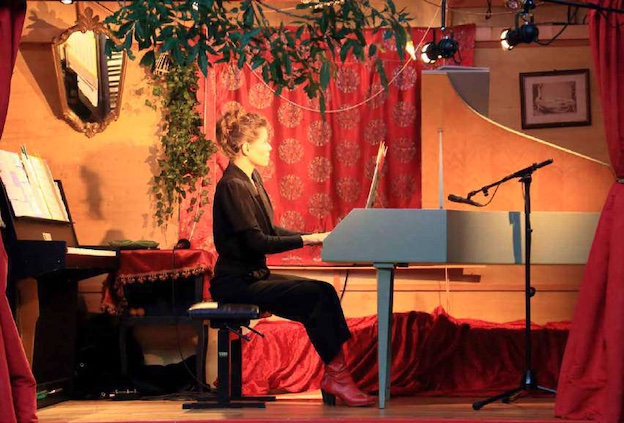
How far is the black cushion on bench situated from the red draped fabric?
0.82 m

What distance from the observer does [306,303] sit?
4516 mm

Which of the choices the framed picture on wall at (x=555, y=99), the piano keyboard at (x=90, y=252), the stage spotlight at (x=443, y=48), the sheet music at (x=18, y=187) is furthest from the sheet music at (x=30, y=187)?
the framed picture on wall at (x=555, y=99)

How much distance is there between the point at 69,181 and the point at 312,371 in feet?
6.87

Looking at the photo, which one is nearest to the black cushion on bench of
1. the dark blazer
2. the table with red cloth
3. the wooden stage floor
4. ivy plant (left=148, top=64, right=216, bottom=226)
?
the dark blazer

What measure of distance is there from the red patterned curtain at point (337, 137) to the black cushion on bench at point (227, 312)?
1745 millimetres

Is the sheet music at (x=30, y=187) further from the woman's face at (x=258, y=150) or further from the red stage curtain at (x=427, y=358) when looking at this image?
the red stage curtain at (x=427, y=358)

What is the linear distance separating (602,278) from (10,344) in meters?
2.54

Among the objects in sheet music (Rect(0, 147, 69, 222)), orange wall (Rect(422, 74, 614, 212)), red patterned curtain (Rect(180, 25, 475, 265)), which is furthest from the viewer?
red patterned curtain (Rect(180, 25, 475, 265))

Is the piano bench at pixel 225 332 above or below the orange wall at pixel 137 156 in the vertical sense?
below

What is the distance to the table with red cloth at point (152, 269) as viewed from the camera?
5449 millimetres

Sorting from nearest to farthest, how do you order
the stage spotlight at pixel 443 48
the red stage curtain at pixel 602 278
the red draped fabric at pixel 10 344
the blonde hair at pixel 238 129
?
the red draped fabric at pixel 10 344 < the red stage curtain at pixel 602 278 < the blonde hair at pixel 238 129 < the stage spotlight at pixel 443 48

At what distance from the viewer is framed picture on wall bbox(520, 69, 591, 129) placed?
6.25 metres

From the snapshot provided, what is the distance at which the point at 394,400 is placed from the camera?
4.92 meters

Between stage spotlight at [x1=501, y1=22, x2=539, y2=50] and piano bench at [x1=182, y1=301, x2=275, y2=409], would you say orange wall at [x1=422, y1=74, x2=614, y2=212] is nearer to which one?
stage spotlight at [x1=501, y1=22, x2=539, y2=50]
